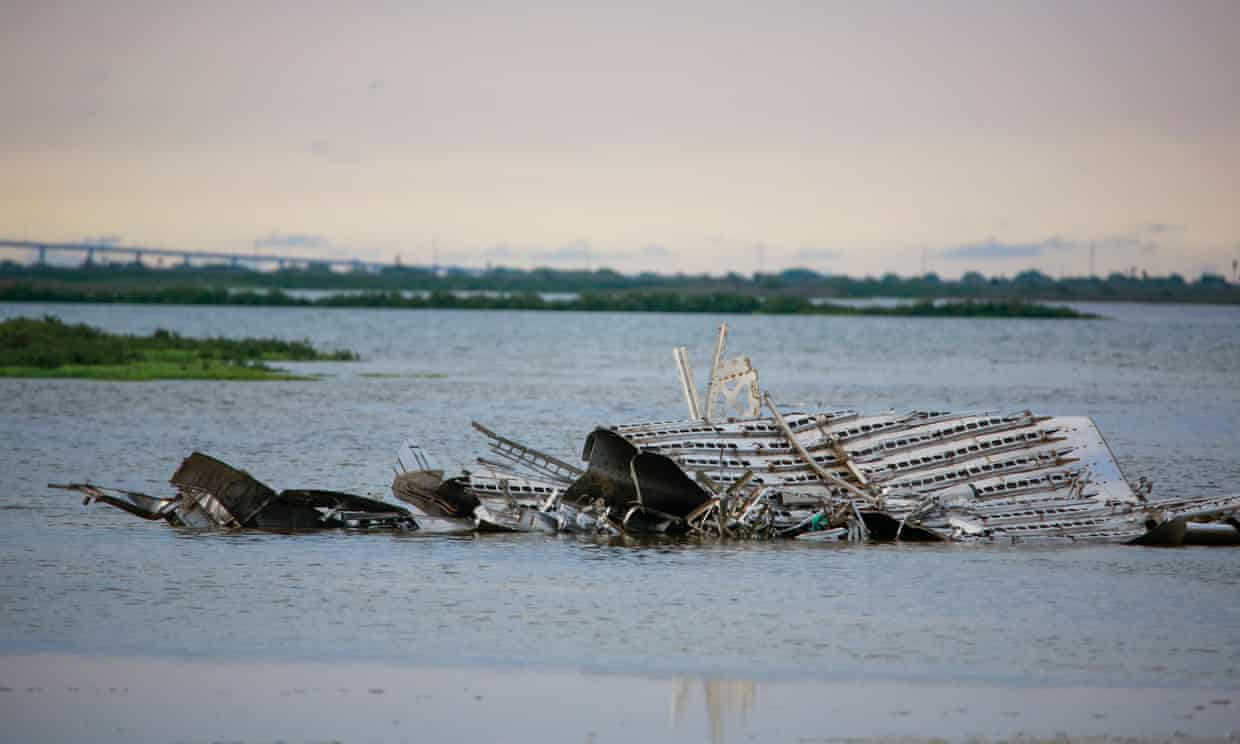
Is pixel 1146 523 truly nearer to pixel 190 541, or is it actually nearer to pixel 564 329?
pixel 190 541

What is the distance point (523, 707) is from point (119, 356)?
48.2 metres

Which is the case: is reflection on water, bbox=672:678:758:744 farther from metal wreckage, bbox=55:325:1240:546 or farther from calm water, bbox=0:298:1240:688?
metal wreckage, bbox=55:325:1240:546

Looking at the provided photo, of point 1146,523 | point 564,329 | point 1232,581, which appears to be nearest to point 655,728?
point 1232,581

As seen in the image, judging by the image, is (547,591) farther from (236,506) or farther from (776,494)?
(236,506)

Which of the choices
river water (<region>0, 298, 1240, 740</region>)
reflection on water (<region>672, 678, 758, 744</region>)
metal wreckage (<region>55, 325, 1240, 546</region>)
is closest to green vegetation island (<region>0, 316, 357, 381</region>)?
river water (<region>0, 298, 1240, 740</region>)

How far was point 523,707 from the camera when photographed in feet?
44.0

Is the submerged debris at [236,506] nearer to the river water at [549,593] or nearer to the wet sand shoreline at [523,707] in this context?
the river water at [549,593]

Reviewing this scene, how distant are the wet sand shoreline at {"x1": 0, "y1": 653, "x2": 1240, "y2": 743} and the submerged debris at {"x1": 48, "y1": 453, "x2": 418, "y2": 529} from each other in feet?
27.4

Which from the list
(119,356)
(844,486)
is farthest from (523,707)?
(119,356)

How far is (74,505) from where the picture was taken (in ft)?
84.0

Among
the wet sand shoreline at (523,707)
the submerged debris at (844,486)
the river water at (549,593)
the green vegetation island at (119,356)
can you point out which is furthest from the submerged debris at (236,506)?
the green vegetation island at (119,356)

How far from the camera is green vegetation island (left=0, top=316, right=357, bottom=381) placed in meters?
54.1

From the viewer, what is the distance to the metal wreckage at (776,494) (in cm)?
2295

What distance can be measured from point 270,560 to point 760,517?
288 inches
